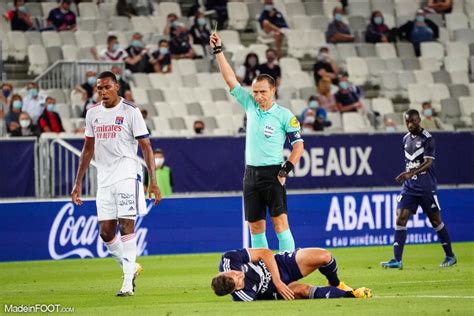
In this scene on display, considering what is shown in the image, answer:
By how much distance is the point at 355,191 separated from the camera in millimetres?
24094

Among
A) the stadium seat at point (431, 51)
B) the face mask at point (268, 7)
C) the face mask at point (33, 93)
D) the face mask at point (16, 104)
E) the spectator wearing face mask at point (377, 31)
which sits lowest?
the stadium seat at point (431, 51)

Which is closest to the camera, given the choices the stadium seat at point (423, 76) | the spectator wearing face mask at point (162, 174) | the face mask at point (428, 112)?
the spectator wearing face mask at point (162, 174)

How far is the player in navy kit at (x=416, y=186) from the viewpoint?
18.7 metres

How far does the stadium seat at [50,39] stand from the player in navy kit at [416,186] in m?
12.7

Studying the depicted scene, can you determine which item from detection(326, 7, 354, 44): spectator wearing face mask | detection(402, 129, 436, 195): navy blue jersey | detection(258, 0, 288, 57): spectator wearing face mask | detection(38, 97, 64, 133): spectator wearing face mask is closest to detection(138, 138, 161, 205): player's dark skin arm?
detection(402, 129, 436, 195): navy blue jersey

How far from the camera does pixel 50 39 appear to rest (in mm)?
29453

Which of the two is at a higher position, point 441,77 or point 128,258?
point 128,258

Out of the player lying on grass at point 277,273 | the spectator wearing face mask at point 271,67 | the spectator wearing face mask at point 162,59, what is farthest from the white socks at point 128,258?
the spectator wearing face mask at point 271,67

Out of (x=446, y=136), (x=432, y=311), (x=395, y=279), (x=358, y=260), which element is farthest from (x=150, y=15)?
(x=432, y=311)

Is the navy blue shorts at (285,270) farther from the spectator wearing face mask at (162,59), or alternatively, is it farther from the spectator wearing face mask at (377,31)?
the spectator wearing face mask at (377,31)

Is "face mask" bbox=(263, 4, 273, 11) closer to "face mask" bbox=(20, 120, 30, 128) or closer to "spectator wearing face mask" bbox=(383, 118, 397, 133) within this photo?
"spectator wearing face mask" bbox=(383, 118, 397, 133)

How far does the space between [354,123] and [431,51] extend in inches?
184

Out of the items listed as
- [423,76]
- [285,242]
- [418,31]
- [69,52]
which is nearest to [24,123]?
[69,52]

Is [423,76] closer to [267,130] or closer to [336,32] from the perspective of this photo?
[336,32]
